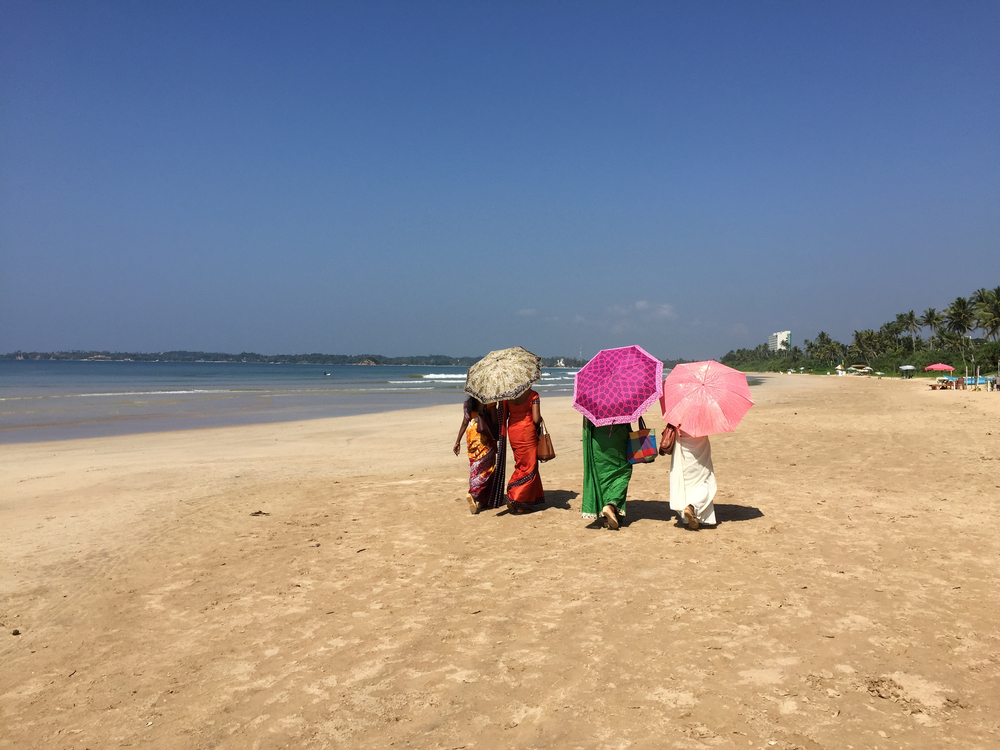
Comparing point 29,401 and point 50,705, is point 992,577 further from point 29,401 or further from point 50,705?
point 29,401

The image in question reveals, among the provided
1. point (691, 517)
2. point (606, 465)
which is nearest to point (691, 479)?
point (691, 517)

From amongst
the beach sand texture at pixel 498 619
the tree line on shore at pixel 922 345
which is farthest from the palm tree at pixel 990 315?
the beach sand texture at pixel 498 619

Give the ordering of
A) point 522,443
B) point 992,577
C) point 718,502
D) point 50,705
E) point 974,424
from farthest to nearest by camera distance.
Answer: point 974,424 < point 718,502 < point 522,443 < point 992,577 < point 50,705

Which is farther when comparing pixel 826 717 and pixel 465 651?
pixel 465 651

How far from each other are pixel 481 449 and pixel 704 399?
264 cm

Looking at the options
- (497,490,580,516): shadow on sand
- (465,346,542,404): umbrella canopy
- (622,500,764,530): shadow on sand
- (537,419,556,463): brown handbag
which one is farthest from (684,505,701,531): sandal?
(465,346,542,404): umbrella canopy

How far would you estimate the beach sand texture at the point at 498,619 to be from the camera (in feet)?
9.80

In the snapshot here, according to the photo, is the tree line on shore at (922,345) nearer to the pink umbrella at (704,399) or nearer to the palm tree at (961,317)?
the palm tree at (961,317)

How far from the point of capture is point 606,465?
6273 millimetres

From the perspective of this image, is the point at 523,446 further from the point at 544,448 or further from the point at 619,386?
the point at 619,386

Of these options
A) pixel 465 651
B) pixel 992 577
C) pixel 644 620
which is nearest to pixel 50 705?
pixel 465 651

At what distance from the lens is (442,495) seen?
26.9ft

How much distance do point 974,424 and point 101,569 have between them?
1788 cm

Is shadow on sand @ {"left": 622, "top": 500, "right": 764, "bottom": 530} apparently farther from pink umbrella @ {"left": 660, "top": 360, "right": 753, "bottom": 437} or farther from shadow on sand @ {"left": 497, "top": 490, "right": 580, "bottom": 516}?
pink umbrella @ {"left": 660, "top": 360, "right": 753, "bottom": 437}
